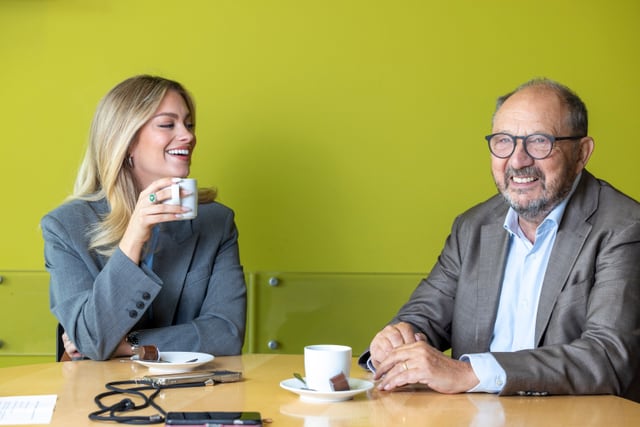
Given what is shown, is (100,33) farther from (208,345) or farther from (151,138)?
(208,345)

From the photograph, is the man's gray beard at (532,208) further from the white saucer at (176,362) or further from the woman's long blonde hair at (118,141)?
the woman's long blonde hair at (118,141)

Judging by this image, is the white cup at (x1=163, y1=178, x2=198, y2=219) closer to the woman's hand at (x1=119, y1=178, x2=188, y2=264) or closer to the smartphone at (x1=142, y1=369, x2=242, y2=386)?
the woman's hand at (x1=119, y1=178, x2=188, y2=264)

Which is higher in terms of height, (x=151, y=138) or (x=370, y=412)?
(x=151, y=138)

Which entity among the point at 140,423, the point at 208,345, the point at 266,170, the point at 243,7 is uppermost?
the point at 243,7

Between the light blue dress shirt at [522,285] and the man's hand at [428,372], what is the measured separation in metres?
0.61

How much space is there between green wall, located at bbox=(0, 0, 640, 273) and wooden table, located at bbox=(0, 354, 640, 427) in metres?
1.51

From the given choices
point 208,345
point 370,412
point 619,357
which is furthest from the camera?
point 208,345

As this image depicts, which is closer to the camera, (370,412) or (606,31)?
(370,412)

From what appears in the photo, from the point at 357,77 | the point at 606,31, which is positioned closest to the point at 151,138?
the point at 357,77

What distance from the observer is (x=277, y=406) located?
1588 mm

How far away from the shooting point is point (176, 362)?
197 centimetres

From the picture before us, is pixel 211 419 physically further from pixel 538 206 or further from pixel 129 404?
pixel 538 206

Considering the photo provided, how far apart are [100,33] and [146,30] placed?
7.2 inches

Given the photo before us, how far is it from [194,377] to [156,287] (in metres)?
0.59
